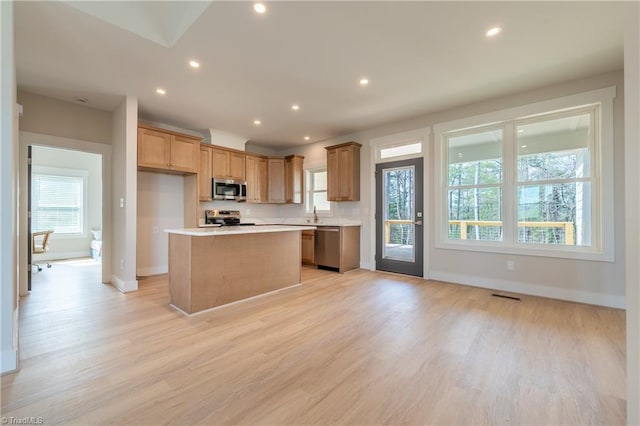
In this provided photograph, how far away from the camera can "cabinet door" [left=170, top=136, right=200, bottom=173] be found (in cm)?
459

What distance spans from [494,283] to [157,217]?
5.82 meters

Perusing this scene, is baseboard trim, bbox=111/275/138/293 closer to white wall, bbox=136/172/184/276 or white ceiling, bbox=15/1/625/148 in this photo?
white wall, bbox=136/172/184/276

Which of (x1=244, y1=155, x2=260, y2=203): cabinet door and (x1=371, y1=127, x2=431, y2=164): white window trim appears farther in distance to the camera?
(x1=244, y1=155, x2=260, y2=203): cabinet door

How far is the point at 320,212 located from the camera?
630cm

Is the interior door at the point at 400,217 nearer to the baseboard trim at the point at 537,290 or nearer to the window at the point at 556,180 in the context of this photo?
the baseboard trim at the point at 537,290

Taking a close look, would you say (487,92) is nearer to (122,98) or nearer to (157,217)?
(122,98)

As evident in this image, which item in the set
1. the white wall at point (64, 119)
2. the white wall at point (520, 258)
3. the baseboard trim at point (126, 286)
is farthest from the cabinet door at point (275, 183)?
the baseboard trim at point (126, 286)

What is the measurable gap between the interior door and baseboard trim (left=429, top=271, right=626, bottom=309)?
1.68 ft

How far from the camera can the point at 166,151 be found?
14.8 feet

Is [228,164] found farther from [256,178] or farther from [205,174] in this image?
[256,178]

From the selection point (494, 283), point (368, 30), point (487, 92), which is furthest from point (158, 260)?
point (487, 92)

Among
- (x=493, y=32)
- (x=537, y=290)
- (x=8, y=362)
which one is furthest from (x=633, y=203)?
(x=8, y=362)

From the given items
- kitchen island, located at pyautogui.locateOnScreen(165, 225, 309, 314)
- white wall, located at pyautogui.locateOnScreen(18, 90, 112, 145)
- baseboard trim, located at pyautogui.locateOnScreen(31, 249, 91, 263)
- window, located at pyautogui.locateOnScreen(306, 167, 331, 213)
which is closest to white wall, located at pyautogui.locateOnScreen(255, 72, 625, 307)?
window, located at pyautogui.locateOnScreen(306, 167, 331, 213)

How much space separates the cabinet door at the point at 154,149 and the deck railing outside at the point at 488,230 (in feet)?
13.4
